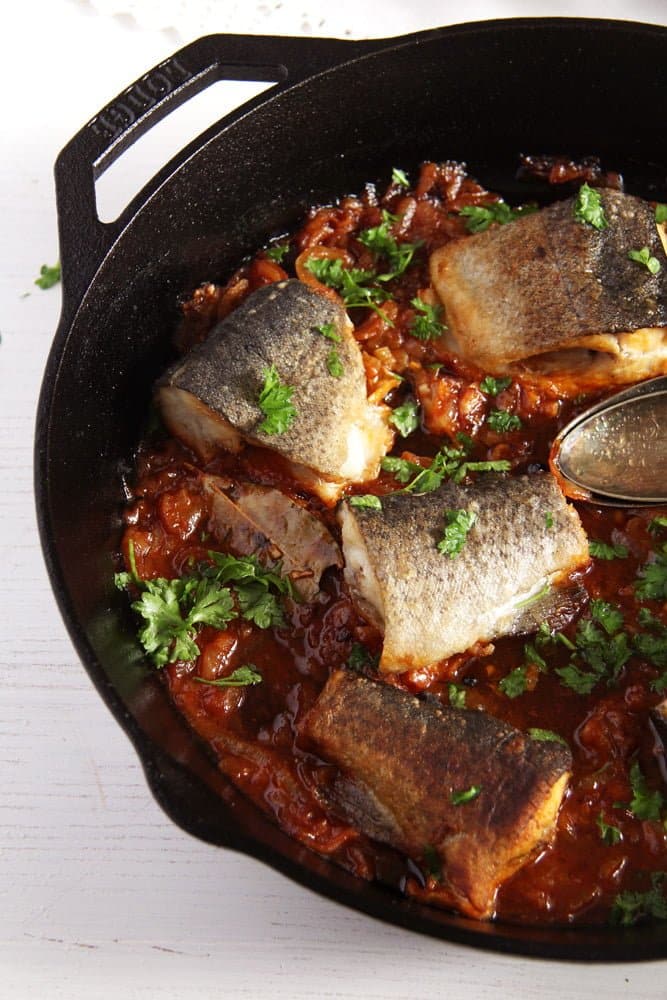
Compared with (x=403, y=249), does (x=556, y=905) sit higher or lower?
lower

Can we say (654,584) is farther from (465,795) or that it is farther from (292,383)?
(292,383)

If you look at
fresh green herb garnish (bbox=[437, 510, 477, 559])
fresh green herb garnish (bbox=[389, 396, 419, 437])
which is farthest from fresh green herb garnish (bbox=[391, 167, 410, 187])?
fresh green herb garnish (bbox=[437, 510, 477, 559])

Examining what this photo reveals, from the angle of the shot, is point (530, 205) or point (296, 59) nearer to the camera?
point (296, 59)

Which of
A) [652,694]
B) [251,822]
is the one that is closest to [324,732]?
[251,822]

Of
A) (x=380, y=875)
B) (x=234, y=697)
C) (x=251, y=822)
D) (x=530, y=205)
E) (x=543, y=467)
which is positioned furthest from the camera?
(x=530, y=205)

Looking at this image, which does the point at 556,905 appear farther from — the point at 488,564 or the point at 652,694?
the point at 488,564

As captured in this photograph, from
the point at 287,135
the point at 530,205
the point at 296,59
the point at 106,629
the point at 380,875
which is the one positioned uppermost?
the point at 296,59

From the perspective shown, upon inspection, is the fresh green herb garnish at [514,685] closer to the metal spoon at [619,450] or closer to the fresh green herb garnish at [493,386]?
the metal spoon at [619,450]

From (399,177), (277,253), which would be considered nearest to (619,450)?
(399,177)
